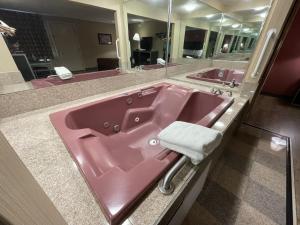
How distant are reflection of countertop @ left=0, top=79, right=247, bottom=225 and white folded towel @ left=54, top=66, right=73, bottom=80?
368 millimetres

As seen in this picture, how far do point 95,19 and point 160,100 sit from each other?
1029 millimetres

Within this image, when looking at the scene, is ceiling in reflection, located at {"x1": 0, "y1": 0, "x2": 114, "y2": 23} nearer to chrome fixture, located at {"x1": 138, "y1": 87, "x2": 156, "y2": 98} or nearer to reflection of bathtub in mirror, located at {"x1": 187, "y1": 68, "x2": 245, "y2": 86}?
chrome fixture, located at {"x1": 138, "y1": 87, "x2": 156, "y2": 98}

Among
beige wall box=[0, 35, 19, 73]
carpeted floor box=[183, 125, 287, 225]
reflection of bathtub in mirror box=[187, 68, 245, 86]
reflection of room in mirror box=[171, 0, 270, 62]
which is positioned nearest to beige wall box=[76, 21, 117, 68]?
beige wall box=[0, 35, 19, 73]

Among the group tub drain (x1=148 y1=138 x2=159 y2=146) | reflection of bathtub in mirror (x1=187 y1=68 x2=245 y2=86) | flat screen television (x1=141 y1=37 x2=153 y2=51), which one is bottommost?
tub drain (x1=148 y1=138 x2=159 y2=146)

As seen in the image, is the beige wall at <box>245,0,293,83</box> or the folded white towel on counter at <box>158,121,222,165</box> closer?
the folded white towel on counter at <box>158,121,222,165</box>

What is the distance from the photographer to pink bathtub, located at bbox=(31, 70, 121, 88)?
3.35 ft

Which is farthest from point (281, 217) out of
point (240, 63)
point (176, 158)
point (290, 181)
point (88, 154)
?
point (240, 63)

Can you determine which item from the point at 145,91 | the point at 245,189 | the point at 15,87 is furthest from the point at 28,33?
the point at 245,189

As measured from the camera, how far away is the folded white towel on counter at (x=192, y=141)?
0.57m

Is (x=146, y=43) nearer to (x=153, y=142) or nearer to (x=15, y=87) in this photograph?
(x=153, y=142)

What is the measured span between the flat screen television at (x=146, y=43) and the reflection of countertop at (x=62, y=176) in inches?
55.0

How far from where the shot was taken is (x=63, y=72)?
1.10 metres

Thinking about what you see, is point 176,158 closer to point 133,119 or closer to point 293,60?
point 133,119

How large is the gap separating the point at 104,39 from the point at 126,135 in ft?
3.19
